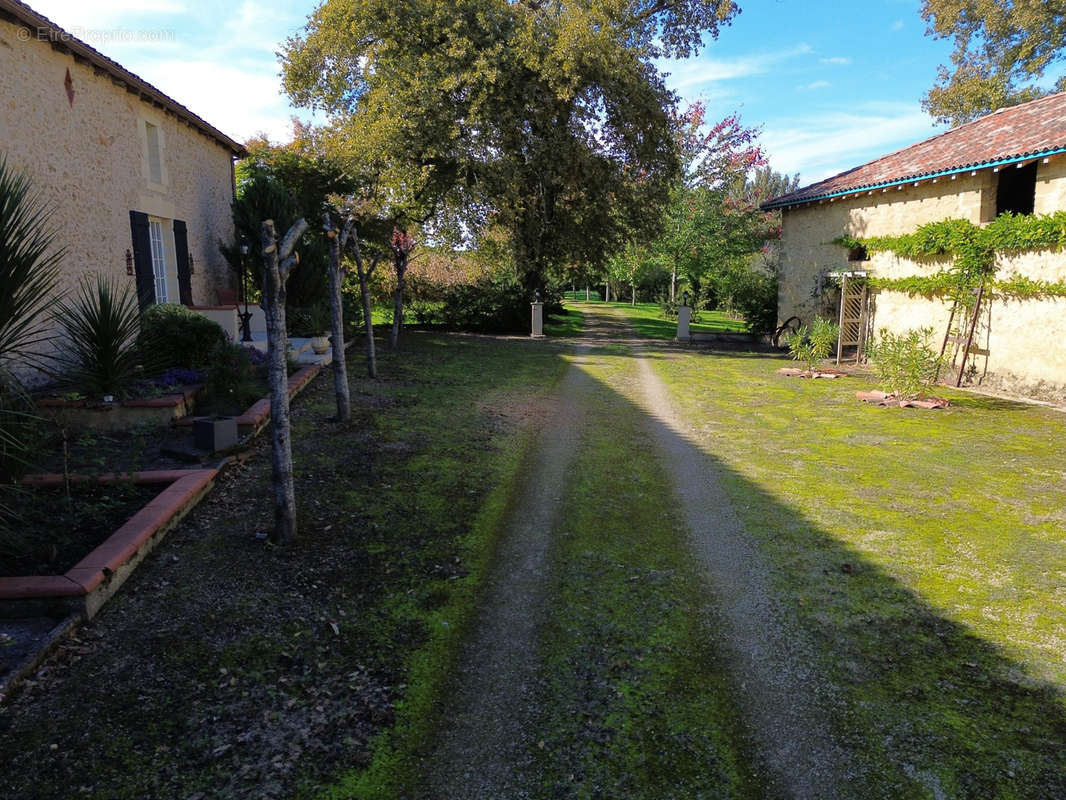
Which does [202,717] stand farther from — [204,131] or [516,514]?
[204,131]

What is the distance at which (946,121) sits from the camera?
28.7m

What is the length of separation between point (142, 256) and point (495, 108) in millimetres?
9890

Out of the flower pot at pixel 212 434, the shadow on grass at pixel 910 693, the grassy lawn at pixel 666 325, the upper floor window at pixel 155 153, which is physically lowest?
the shadow on grass at pixel 910 693

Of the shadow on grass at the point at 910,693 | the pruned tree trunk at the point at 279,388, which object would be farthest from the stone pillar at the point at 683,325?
the pruned tree trunk at the point at 279,388

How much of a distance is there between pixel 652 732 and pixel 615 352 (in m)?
15.9

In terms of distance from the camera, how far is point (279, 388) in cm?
471

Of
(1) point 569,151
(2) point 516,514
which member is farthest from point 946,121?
(2) point 516,514

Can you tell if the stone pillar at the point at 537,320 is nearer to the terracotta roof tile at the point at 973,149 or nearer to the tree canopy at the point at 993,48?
the terracotta roof tile at the point at 973,149

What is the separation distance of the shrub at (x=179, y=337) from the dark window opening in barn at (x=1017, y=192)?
14.3 meters

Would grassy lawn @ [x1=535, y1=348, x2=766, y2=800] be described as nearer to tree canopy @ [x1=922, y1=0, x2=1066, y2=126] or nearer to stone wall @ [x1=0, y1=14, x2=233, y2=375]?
stone wall @ [x1=0, y1=14, x2=233, y2=375]

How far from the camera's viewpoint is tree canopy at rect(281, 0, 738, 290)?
648 inches

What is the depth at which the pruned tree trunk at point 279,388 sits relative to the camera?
4668mm

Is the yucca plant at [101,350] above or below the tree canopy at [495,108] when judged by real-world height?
below

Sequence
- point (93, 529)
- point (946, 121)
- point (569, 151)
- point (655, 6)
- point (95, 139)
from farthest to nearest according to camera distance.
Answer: point (946, 121)
point (655, 6)
point (569, 151)
point (95, 139)
point (93, 529)
